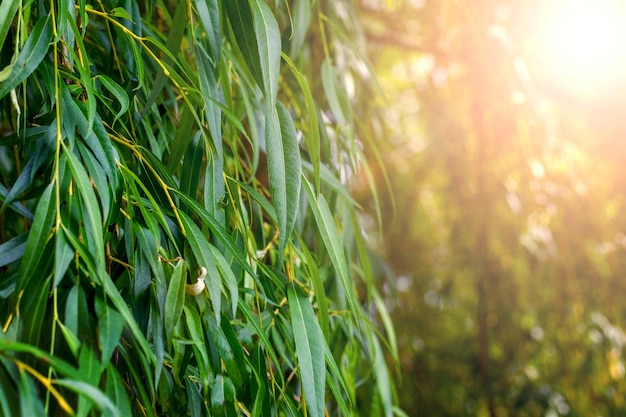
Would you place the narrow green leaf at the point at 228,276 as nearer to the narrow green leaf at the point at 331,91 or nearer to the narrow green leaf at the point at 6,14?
the narrow green leaf at the point at 6,14

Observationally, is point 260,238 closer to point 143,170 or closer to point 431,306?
point 143,170

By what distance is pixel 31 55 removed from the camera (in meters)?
0.50

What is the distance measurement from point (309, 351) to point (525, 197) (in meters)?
1.38

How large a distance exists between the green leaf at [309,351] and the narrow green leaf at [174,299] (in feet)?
0.34

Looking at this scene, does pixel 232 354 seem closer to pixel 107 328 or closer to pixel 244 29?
pixel 107 328

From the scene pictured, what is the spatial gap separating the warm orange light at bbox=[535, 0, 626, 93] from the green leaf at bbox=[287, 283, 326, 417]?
138 cm

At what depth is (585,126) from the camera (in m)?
1.86

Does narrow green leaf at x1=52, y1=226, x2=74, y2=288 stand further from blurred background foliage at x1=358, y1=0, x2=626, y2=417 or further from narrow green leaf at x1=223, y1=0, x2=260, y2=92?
blurred background foliage at x1=358, y1=0, x2=626, y2=417

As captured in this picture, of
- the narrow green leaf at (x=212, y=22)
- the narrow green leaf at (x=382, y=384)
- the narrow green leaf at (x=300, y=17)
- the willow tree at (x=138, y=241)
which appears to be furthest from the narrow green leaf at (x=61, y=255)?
the narrow green leaf at (x=382, y=384)

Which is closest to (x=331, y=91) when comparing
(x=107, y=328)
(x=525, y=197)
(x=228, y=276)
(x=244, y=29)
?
(x=244, y=29)

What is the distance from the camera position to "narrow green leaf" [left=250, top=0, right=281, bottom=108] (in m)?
0.52

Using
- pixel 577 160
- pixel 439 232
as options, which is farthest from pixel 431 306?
pixel 577 160

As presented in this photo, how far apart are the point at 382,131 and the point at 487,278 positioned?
23.2 inches

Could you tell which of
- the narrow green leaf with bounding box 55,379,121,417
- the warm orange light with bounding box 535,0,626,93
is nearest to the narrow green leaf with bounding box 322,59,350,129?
the narrow green leaf with bounding box 55,379,121,417
